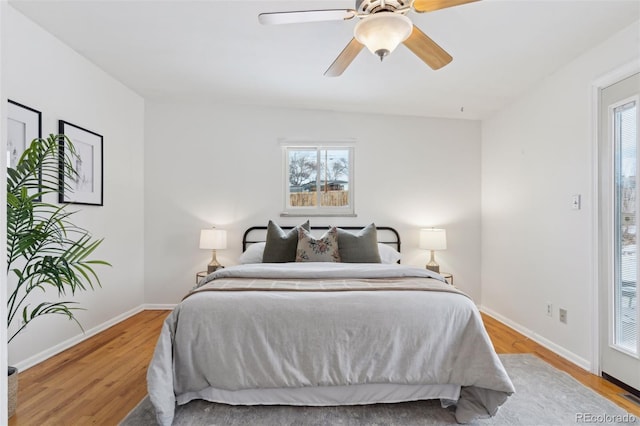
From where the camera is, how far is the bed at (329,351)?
1.93m

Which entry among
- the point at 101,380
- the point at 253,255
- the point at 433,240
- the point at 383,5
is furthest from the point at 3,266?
the point at 433,240

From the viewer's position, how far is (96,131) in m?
3.39

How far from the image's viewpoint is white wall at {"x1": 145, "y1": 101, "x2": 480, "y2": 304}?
4230 millimetres

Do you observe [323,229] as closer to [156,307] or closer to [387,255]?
[387,255]

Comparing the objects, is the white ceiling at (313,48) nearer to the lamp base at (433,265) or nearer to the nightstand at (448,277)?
the lamp base at (433,265)

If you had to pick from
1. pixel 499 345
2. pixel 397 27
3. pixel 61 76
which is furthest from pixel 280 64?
pixel 499 345

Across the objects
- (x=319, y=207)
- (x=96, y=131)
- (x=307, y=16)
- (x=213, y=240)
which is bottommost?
(x=213, y=240)

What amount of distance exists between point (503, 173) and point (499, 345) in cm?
183

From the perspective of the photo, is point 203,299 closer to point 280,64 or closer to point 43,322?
point 43,322

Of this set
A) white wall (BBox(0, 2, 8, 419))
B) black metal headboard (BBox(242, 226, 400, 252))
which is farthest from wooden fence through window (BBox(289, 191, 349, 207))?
white wall (BBox(0, 2, 8, 419))

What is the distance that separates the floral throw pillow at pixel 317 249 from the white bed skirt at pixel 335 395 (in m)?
1.46

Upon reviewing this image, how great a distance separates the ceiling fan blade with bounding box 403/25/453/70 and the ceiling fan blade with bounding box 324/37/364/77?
29 centimetres

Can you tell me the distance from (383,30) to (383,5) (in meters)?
0.17

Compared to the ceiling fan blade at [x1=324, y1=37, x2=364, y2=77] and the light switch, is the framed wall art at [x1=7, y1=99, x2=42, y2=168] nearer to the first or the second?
the ceiling fan blade at [x1=324, y1=37, x2=364, y2=77]
